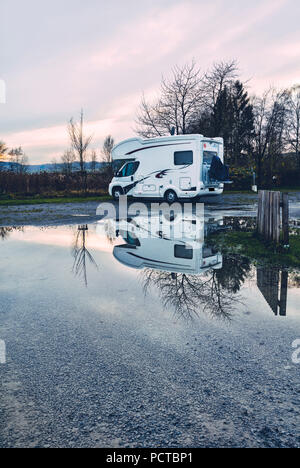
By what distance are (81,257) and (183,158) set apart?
11238mm

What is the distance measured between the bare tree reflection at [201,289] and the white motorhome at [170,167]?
11194 mm

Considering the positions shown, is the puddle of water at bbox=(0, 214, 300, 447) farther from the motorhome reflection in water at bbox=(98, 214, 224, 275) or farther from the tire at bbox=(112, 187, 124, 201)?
the tire at bbox=(112, 187, 124, 201)

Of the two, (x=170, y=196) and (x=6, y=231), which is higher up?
(x=170, y=196)

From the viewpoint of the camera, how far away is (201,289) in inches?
188

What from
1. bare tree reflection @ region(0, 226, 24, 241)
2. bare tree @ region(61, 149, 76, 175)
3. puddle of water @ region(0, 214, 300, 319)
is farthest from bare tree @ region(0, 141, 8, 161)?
puddle of water @ region(0, 214, 300, 319)

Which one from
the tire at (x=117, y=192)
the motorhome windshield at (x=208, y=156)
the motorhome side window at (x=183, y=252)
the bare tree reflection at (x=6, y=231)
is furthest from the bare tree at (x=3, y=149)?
the motorhome side window at (x=183, y=252)

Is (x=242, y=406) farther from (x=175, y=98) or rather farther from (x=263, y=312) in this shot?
(x=175, y=98)

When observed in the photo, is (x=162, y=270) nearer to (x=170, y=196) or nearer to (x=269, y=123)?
(x=170, y=196)

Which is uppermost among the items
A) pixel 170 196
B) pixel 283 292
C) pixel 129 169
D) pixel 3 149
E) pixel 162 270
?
pixel 3 149

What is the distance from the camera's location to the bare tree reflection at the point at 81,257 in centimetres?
577

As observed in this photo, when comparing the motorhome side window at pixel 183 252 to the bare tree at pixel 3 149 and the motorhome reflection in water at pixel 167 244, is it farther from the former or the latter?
the bare tree at pixel 3 149

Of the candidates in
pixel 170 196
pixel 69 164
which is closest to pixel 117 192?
pixel 170 196

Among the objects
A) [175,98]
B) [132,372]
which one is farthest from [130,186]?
[132,372]

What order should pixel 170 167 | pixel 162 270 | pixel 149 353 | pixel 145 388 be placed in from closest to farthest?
pixel 145 388 → pixel 149 353 → pixel 162 270 → pixel 170 167
